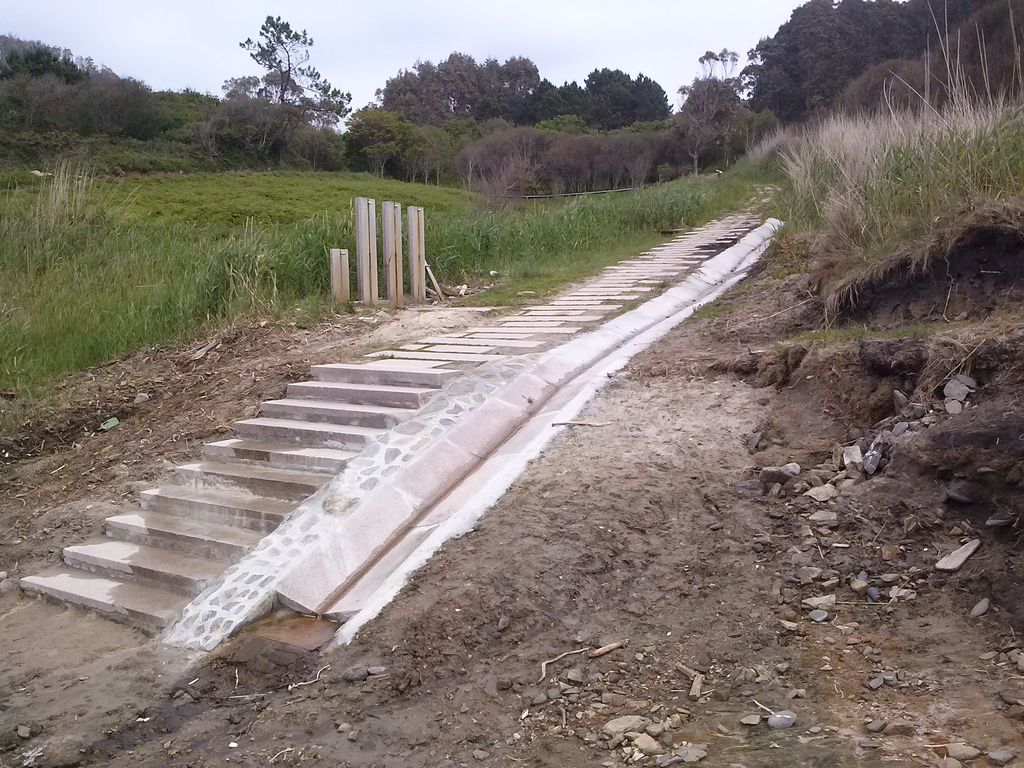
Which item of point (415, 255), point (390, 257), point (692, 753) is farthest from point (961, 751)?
point (415, 255)

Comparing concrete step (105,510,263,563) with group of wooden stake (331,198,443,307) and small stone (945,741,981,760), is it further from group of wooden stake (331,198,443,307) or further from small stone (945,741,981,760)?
group of wooden stake (331,198,443,307)

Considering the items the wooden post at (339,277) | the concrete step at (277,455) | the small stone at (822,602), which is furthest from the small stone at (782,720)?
the wooden post at (339,277)

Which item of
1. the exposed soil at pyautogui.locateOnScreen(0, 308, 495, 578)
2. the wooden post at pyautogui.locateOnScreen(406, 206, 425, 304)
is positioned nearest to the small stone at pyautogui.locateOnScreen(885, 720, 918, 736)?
the exposed soil at pyautogui.locateOnScreen(0, 308, 495, 578)

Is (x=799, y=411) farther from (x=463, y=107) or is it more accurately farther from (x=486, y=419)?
(x=463, y=107)

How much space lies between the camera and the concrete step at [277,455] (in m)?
5.22

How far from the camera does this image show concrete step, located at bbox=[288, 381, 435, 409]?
5617 mm

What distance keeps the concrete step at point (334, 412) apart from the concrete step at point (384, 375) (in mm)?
286

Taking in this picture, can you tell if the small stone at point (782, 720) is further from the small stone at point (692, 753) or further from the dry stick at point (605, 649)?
the dry stick at point (605, 649)

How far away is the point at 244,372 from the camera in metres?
7.14

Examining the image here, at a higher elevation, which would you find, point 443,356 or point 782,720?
point 443,356

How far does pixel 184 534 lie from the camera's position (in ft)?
16.1

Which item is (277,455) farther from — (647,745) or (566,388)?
(647,745)

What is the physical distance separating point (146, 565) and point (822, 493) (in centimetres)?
352

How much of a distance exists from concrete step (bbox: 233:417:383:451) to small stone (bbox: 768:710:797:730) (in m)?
3.10
